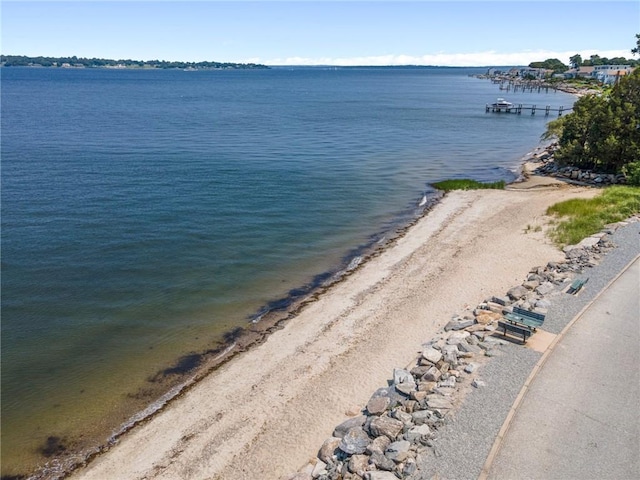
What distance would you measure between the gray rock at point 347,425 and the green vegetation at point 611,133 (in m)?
34.5

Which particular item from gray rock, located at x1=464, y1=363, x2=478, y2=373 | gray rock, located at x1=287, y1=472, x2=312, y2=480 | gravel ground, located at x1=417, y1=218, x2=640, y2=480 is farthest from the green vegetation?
gray rock, located at x1=287, y1=472, x2=312, y2=480

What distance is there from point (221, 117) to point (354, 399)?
8080cm

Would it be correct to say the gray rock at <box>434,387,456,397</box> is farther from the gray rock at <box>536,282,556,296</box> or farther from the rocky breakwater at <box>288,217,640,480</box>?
the gray rock at <box>536,282,556,296</box>

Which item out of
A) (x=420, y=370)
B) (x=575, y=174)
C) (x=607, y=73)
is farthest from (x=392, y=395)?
(x=607, y=73)

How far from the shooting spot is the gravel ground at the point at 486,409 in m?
10.8

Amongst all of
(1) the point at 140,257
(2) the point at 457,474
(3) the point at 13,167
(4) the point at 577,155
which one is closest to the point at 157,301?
(1) the point at 140,257

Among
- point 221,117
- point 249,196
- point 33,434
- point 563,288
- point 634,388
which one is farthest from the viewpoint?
point 221,117

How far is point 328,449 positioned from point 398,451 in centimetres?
221

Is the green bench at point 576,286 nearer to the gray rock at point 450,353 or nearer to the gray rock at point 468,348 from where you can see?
the gray rock at point 468,348

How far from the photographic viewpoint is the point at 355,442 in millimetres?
12109

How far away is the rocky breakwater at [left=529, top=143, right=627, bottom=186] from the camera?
132 feet

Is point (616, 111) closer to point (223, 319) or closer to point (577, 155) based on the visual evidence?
point (577, 155)

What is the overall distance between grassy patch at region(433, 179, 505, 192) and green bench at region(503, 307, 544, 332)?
91.1ft

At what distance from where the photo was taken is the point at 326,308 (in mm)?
22328
